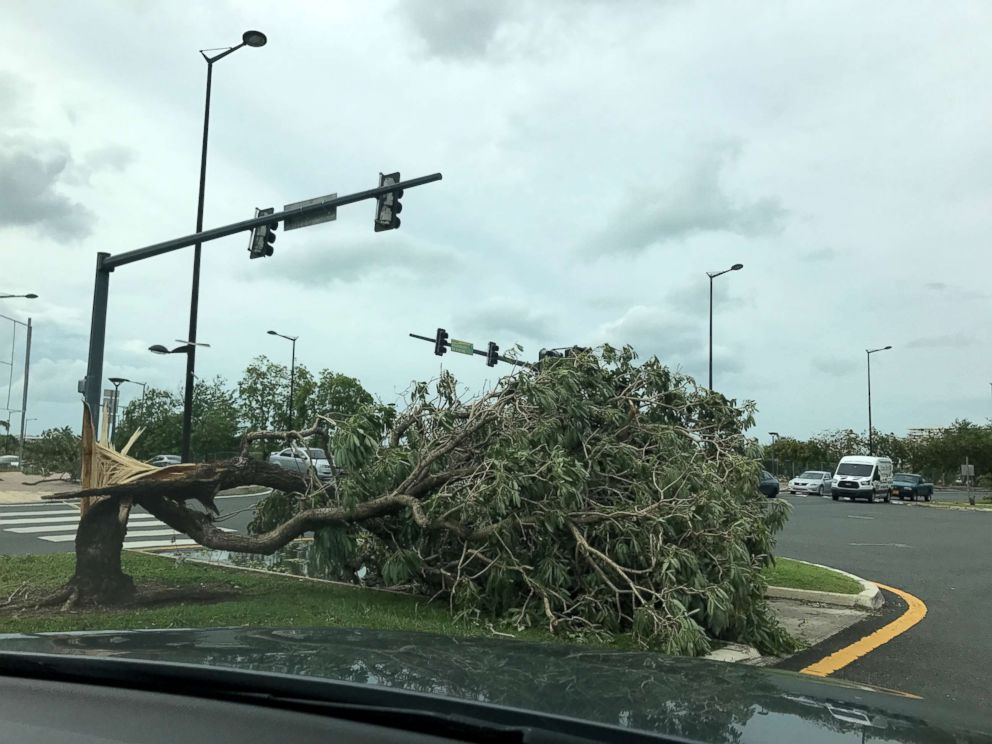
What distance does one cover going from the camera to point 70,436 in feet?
117

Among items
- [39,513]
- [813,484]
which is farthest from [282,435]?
[813,484]

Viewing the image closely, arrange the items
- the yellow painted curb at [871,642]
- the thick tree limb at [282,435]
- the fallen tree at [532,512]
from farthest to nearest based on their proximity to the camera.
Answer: the thick tree limb at [282,435] < the fallen tree at [532,512] < the yellow painted curb at [871,642]

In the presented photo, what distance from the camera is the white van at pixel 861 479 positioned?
4091 cm

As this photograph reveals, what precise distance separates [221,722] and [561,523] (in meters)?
5.47

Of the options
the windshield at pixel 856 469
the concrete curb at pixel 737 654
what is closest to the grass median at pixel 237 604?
the concrete curb at pixel 737 654

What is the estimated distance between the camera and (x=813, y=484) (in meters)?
49.0

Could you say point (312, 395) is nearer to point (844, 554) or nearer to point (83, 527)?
point (844, 554)

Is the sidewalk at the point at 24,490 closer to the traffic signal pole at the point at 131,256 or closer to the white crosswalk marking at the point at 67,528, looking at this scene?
the white crosswalk marking at the point at 67,528

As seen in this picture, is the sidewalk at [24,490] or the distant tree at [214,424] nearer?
the sidewalk at [24,490]

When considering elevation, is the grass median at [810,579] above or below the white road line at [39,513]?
above

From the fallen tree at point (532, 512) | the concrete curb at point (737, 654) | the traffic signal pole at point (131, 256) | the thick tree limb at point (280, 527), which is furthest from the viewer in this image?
the traffic signal pole at point (131, 256)

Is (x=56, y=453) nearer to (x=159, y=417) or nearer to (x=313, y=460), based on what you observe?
(x=159, y=417)

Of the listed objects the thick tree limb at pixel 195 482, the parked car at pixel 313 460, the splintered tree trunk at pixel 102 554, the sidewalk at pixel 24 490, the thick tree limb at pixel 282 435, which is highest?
the thick tree limb at pixel 282 435

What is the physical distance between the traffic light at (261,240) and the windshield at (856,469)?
3496cm
